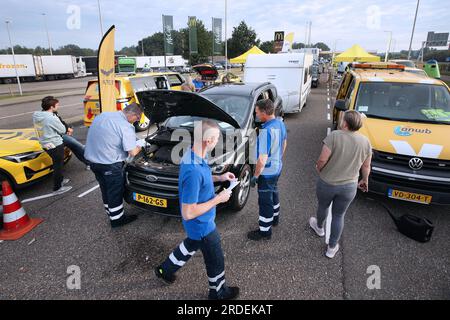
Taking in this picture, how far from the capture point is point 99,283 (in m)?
2.79

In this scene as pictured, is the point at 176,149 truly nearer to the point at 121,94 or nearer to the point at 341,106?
the point at 341,106

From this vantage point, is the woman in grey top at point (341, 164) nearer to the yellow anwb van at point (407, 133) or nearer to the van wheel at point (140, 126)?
the yellow anwb van at point (407, 133)

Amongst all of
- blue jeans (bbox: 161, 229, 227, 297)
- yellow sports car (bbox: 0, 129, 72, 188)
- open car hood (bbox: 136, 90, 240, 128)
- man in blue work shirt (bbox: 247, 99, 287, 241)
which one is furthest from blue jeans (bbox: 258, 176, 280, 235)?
yellow sports car (bbox: 0, 129, 72, 188)

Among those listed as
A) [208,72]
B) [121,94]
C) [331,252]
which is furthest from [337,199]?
[208,72]

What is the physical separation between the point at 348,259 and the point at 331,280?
1.50ft

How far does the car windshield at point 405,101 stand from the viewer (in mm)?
4531

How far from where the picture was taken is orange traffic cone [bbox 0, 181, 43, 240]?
3.58 m

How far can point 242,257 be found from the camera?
314 cm

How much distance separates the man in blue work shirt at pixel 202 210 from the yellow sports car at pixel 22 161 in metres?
3.25

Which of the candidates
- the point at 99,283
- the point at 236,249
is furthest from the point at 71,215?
the point at 236,249

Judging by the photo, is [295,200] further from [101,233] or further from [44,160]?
[44,160]

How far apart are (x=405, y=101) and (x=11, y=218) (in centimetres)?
658

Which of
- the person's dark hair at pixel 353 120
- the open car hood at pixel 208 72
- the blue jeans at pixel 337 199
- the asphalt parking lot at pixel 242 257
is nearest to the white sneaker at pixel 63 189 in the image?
the asphalt parking lot at pixel 242 257

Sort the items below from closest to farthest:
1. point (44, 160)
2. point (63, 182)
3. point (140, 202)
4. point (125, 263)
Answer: point (125, 263), point (140, 202), point (44, 160), point (63, 182)
